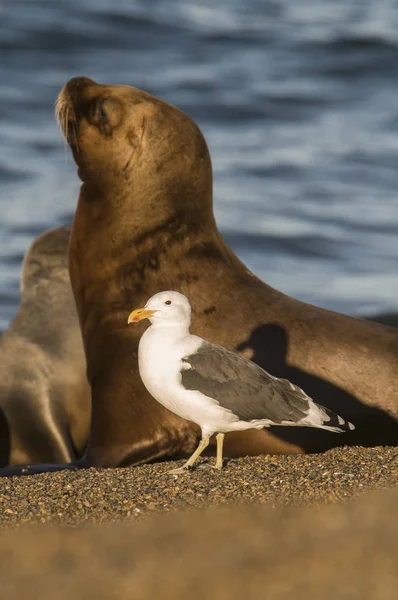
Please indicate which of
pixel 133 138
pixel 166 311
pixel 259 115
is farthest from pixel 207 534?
pixel 259 115

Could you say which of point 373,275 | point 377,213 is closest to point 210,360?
point 373,275

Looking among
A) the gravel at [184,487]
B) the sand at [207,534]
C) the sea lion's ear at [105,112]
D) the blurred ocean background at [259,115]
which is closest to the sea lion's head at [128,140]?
the sea lion's ear at [105,112]

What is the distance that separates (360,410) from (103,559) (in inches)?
127

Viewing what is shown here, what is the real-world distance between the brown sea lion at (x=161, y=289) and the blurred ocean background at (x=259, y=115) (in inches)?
176

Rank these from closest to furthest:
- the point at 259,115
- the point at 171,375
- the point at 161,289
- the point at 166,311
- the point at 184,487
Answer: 1. the point at 184,487
2. the point at 171,375
3. the point at 166,311
4. the point at 161,289
5. the point at 259,115

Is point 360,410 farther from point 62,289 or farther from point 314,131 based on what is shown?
point 314,131

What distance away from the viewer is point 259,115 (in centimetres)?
1756

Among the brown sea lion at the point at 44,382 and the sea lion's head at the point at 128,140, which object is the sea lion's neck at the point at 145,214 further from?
the brown sea lion at the point at 44,382

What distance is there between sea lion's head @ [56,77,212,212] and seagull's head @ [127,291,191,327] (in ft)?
5.14

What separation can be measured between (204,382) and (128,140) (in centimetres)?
200

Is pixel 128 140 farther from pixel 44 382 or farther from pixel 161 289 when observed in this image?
pixel 44 382

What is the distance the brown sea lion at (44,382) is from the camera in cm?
734

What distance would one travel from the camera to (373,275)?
40.1 feet

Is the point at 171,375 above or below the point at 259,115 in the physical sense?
below
